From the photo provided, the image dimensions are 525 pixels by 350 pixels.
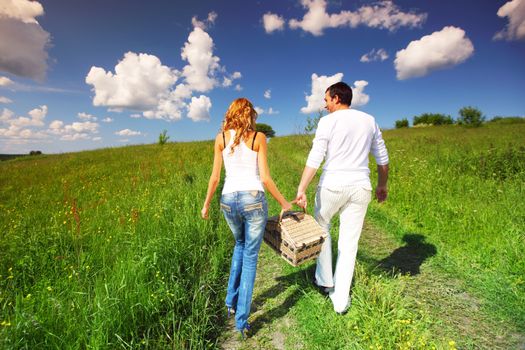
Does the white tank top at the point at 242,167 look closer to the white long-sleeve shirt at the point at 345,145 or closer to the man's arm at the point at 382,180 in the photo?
the white long-sleeve shirt at the point at 345,145

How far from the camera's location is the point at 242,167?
104 inches

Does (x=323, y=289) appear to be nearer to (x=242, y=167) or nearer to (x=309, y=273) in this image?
(x=309, y=273)

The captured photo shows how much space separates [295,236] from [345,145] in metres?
1.18

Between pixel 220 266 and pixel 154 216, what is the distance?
1.84 m

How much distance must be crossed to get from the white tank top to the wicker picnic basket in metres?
0.62

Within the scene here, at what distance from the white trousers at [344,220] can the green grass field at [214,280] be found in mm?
303

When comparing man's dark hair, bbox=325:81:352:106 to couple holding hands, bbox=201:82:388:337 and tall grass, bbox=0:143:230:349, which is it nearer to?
couple holding hands, bbox=201:82:388:337

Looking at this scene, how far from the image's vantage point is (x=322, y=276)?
139 inches

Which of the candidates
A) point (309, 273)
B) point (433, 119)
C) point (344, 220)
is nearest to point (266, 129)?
point (433, 119)

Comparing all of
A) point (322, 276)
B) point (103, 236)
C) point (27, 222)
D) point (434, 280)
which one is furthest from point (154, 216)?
point (434, 280)

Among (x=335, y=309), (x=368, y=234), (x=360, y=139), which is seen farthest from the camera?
(x=368, y=234)

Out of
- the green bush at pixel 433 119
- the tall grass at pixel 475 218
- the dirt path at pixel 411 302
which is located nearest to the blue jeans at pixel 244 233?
the dirt path at pixel 411 302

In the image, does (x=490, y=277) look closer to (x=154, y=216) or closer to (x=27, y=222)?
(x=154, y=216)

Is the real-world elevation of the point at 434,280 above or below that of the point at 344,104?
below
